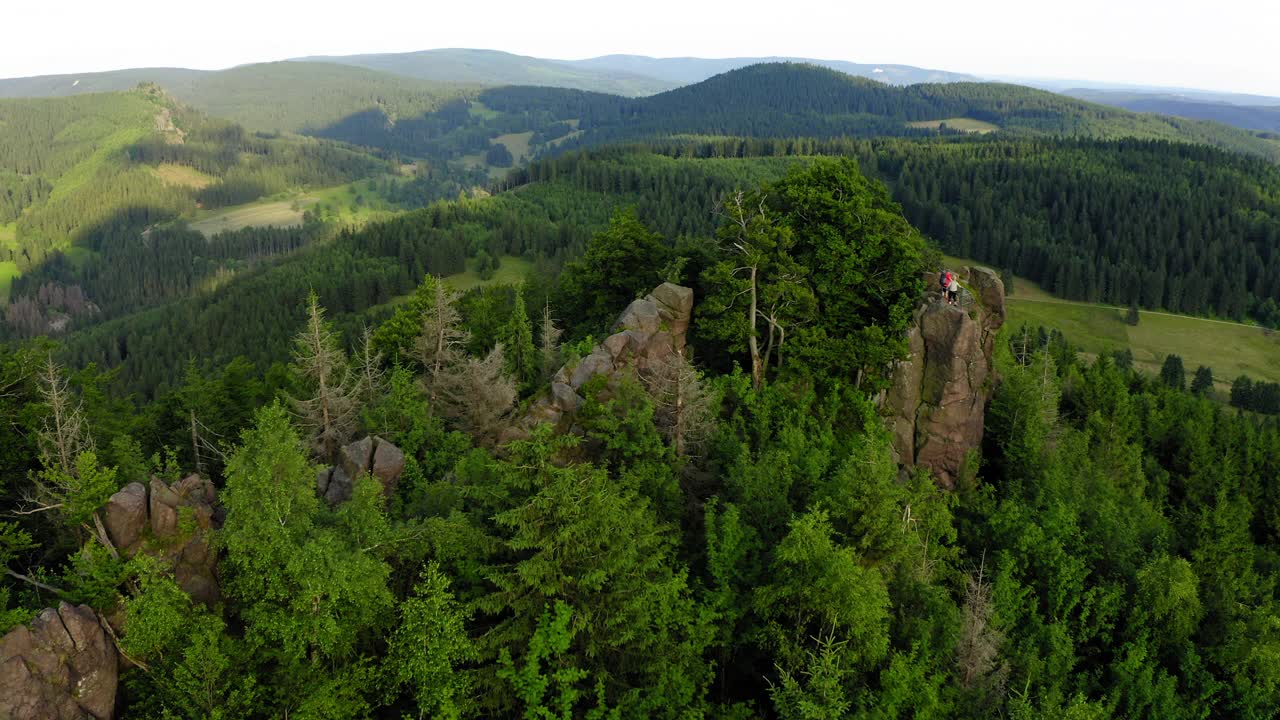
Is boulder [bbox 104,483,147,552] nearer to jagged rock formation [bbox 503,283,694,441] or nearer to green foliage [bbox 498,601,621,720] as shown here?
green foliage [bbox 498,601,621,720]

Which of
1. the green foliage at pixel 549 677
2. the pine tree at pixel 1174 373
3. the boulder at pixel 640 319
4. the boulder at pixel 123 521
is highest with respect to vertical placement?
the boulder at pixel 640 319

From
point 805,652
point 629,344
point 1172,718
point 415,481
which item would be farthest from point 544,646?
point 1172,718

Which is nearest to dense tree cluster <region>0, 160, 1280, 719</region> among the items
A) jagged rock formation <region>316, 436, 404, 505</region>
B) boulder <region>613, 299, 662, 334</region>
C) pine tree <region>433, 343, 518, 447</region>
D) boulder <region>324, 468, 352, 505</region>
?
pine tree <region>433, 343, 518, 447</region>

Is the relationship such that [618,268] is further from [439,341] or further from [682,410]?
[682,410]

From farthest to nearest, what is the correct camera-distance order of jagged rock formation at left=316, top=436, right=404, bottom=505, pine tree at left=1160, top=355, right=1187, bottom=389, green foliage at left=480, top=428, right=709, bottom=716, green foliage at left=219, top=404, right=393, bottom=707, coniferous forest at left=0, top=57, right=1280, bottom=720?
1. pine tree at left=1160, top=355, right=1187, bottom=389
2. jagged rock formation at left=316, top=436, right=404, bottom=505
3. green foliage at left=480, top=428, right=709, bottom=716
4. coniferous forest at left=0, top=57, right=1280, bottom=720
5. green foliage at left=219, top=404, right=393, bottom=707

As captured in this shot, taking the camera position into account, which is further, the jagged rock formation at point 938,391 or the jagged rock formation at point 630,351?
the jagged rock formation at point 938,391

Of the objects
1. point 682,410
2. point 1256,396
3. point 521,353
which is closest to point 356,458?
point 682,410

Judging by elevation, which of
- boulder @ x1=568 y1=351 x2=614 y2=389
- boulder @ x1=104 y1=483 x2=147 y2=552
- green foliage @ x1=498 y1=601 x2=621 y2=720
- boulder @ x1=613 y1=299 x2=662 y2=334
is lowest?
green foliage @ x1=498 y1=601 x2=621 y2=720

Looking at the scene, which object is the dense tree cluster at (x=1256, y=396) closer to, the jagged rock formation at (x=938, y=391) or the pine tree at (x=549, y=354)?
the jagged rock formation at (x=938, y=391)

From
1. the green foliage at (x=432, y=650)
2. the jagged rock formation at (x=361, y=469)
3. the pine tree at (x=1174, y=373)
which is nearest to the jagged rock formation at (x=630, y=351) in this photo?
the jagged rock formation at (x=361, y=469)
